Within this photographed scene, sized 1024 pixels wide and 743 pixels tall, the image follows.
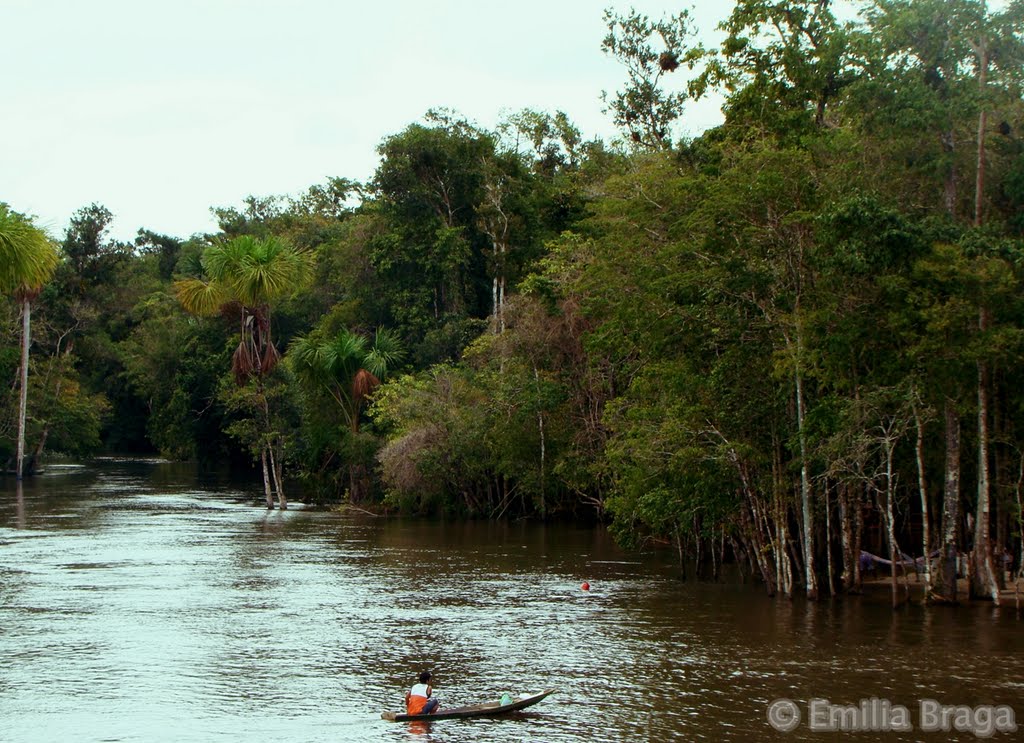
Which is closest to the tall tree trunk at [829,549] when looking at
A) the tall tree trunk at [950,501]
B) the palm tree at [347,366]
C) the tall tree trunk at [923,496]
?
the tall tree trunk at [923,496]

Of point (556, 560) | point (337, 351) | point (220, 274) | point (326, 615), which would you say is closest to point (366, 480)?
point (337, 351)

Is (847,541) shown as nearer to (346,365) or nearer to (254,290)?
(254,290)

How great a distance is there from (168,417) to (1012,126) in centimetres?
6491

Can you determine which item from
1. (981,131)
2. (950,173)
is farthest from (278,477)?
(981,131)

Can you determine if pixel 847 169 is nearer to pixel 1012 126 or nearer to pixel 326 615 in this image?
pixel 1012 126

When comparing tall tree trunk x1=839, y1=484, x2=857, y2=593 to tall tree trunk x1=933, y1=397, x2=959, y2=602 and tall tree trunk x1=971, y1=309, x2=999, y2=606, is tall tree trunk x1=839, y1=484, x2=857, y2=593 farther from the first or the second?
tall tree trunk x1=971, y1=309, x2=999, y2=606

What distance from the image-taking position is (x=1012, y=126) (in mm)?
23141

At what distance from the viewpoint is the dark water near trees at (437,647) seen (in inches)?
631

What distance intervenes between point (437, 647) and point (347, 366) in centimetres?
3328

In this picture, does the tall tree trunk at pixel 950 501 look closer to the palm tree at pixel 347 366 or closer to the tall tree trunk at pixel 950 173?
the tall tree trunk at pixel 950 173

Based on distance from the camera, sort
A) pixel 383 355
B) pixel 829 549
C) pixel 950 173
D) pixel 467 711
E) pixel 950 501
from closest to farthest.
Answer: pixel 467 711, pixel 950 501, pixel 950 173, pixel 829 549, pixel 383 355

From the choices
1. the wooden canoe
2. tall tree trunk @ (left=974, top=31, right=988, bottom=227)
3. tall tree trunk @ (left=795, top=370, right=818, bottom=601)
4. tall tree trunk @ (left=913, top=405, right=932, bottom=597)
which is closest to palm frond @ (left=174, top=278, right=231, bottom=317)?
tall tree trunk @ (left=795, top=370, right=818, bottom=601)

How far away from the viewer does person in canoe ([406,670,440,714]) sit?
15.8m

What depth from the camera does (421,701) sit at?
623 inches
